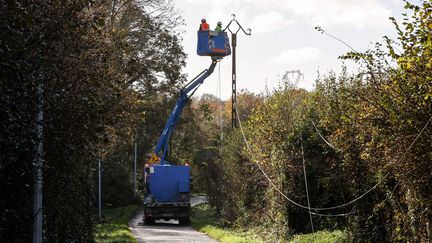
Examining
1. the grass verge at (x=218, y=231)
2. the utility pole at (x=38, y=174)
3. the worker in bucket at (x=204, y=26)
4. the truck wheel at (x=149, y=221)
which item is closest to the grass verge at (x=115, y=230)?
the truck wheel at (x=149, y=221)

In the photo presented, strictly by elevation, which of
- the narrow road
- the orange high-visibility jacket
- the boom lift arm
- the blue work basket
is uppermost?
the orange high-visibility jacket

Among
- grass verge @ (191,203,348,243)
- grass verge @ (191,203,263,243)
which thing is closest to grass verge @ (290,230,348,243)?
grass verge @ (191,203,348,243)

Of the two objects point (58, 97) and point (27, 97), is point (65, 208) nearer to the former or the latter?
point (58, 97)

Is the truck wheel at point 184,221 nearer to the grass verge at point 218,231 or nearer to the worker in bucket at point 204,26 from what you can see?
the grass verge at point 218,231

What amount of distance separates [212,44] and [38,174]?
19628 millimetres

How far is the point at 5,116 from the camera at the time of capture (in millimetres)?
8258

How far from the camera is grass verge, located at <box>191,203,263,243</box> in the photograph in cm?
2386

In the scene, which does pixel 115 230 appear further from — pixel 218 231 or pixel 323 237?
pixel 323 237

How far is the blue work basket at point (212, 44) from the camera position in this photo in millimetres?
28906

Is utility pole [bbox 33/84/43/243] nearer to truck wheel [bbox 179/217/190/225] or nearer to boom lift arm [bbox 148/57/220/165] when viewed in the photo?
boom lift arm [bbox 148/57/220/165]

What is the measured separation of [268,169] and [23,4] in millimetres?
15210

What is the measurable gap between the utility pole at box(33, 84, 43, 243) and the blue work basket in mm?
19399

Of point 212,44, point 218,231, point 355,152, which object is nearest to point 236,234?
point 218,231

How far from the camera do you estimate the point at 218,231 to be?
28.7m
